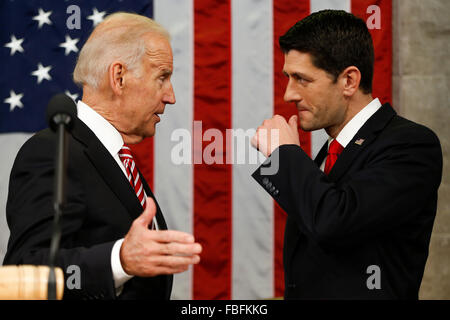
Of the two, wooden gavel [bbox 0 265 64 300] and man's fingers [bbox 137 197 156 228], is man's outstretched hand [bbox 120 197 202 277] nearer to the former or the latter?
man's fingers [bbox 137 197 156 228]

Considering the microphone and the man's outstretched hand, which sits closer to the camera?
the microphone

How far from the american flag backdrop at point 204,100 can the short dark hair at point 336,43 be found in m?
1.27

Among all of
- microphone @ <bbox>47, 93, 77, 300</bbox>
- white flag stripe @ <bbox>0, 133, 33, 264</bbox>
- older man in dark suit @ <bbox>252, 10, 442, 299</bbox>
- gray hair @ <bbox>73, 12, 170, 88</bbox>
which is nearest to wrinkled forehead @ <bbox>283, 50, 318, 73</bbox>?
older man in dark suit @ <bbox>252, 10, 442, 299</bbox>

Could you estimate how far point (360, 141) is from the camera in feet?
4.97

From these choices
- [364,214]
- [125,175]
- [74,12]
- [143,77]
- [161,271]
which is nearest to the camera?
[161,271]

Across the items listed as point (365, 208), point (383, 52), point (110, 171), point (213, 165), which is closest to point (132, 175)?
point (110, 171)

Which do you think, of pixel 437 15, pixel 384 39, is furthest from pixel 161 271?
pixel 437 15

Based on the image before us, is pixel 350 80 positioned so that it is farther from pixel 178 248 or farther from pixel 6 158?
pixel 6 158

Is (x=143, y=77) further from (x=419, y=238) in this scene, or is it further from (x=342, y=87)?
(x=419, y=238)

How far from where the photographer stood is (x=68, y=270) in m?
1.19

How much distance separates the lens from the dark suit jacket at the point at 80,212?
46.6 inches

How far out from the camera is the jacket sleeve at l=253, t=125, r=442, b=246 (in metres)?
1.30

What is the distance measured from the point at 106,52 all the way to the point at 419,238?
1139mm

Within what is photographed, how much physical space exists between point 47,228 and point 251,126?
185 cm
